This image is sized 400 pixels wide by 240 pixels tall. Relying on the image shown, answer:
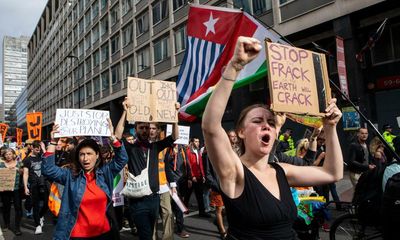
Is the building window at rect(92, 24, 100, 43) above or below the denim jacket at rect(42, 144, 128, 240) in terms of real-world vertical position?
above

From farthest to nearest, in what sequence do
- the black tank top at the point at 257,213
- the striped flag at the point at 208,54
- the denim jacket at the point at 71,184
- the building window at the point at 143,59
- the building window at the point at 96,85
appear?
the building window at the point at 96,85 < the building window at the point at 143,59 < the striped flag at the point at 208,54 < the denim jacket at the point at 71,184 < the black tank top at the point at 257,213

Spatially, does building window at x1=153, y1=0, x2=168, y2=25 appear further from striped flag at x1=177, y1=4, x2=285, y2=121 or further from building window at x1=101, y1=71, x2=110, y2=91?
striped flag at x1=177, y1=4, x2=285, y2=121

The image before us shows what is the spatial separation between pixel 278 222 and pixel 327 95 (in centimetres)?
96

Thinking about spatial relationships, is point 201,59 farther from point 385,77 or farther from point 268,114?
point 385,77

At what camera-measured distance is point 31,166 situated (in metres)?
8.36

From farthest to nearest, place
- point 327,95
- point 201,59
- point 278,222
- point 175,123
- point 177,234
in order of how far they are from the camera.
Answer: point 177,234 → point 201,59 → point 175,123 → point 327,95 → point 278,222

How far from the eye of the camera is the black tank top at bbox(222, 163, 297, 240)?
1.89 m

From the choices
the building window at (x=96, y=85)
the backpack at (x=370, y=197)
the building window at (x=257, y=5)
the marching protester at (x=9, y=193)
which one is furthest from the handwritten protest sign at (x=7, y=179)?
the building window at (x=96, y=85)

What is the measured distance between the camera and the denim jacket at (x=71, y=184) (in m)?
3.44

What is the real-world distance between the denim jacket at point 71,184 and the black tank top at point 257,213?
6.40ft

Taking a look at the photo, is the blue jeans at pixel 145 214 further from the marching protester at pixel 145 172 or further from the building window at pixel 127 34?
the building window at pixel 127 34

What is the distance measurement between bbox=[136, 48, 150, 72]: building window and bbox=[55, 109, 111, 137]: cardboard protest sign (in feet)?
80.4

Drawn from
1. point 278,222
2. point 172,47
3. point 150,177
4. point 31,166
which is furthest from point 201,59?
point 172,47

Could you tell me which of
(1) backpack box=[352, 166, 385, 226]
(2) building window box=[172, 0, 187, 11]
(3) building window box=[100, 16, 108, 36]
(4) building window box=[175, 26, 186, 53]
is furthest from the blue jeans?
(3) building window box=[100, 16, 108, 36]
